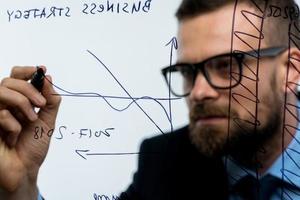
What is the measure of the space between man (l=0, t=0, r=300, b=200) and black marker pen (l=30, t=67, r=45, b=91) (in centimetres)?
16

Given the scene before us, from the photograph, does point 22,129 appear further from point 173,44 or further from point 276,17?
point 276,17

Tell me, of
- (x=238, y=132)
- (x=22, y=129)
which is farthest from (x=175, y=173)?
(x=22, y=129)

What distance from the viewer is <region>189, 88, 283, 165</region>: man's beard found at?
1.50 ft

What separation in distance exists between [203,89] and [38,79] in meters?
0.21

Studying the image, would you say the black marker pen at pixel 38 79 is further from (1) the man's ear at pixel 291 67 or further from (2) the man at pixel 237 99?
(1) the man's ear at pixel 291 67

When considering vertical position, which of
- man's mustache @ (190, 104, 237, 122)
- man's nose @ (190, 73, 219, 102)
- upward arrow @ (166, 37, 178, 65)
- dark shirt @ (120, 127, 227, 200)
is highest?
upward arrow @ (166, 37, 178, 65)

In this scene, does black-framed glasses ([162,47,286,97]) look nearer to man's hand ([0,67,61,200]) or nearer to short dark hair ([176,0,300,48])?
short dark hair ([176,0,300,48])

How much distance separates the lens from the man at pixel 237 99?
1.49 feet

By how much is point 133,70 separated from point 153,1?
0.28 feet

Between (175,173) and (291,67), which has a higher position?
(291,67)

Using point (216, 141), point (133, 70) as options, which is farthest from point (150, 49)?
point (216, 141)

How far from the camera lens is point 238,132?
1.52ft

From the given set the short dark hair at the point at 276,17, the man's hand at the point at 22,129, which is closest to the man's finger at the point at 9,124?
the man's hand at the point at 22,129

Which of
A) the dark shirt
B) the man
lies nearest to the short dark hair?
the man
